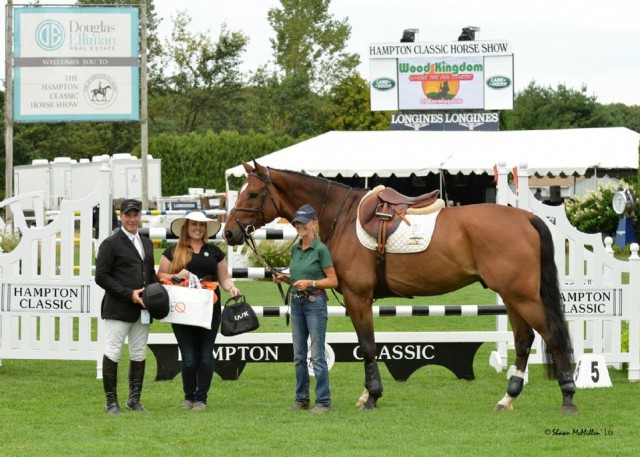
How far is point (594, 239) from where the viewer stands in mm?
10312

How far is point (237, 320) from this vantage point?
8.49 metres

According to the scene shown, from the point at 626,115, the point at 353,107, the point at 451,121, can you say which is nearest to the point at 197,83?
the point at 353,107

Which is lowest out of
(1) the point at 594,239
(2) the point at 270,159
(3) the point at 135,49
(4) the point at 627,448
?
(4) the point at 627,448

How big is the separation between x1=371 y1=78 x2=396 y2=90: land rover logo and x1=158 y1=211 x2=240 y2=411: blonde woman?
33976mm

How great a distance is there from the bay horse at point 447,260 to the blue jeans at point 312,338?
35 centimetres

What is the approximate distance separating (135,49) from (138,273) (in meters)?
26.0

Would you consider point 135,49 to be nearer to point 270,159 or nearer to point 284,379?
point 270,159

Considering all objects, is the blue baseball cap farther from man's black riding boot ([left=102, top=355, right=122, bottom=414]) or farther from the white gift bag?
man's black riding boot ([left=102, top=355, right=122, bottom=414])

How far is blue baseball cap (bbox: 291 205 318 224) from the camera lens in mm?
8438

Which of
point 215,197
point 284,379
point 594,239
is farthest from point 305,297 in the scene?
point 215,197

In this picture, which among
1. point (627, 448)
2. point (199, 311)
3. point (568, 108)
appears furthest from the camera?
point (568, 108)

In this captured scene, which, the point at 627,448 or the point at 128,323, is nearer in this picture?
the point at 627,448

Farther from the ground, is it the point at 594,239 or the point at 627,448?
the point at 594,239

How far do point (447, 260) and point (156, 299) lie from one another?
227 centimetres
